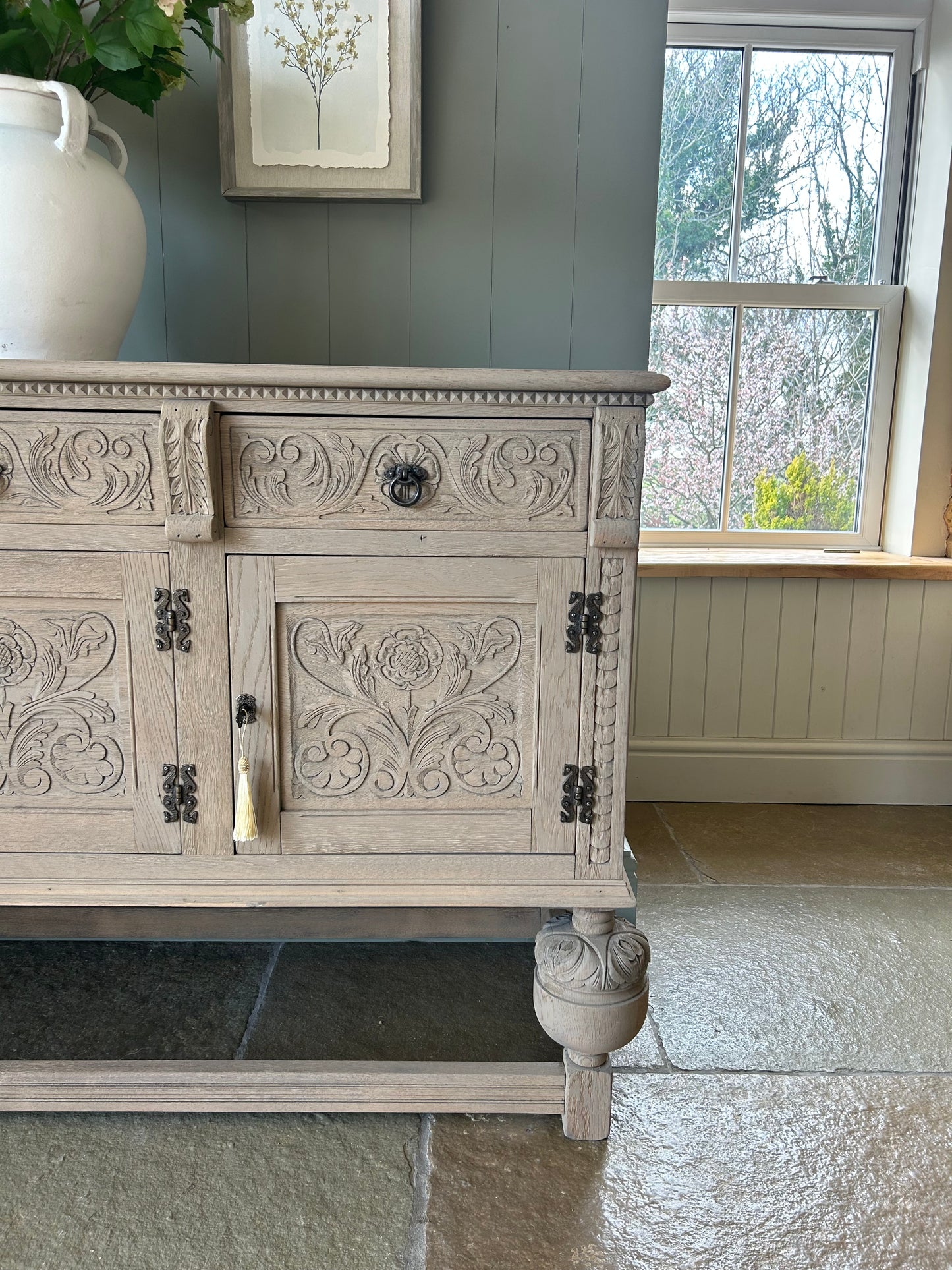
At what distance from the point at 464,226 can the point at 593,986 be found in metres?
1.38

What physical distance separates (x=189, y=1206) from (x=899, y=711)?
2337 millimetres

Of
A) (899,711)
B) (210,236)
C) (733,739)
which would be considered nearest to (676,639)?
(733,739)

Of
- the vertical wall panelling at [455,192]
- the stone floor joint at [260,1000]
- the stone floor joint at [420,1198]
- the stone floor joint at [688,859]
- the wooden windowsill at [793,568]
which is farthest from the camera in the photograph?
the wooden windowsill at [793,568]

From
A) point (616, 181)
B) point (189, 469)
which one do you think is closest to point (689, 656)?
point (616, 181)

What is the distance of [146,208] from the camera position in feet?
5.43

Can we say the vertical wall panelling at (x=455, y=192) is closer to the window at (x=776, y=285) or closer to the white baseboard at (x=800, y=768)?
the window at (x=776, y=285)

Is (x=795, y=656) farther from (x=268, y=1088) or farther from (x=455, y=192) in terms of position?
(x=268, y=1088)

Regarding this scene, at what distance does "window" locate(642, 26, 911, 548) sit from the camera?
2662 mm

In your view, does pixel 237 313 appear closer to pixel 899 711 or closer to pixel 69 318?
pixel 69 318

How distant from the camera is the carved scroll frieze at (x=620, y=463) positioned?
3.75 ft

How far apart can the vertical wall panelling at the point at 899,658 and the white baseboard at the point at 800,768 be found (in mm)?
60

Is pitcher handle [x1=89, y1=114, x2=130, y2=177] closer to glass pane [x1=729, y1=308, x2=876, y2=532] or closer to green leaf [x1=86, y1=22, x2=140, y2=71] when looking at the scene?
green leaf [x1=86, y1=22, x2=140, y2=71]

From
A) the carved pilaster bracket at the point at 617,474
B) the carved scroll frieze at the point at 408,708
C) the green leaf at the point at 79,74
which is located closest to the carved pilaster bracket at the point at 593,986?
the carved scroll frieze at the point at 408,708

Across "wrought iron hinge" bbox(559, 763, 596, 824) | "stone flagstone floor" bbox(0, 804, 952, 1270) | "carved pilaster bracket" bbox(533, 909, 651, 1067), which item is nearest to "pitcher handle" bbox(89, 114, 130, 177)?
"wrought iron hinge" bbox(559, 763, 596, 824)
